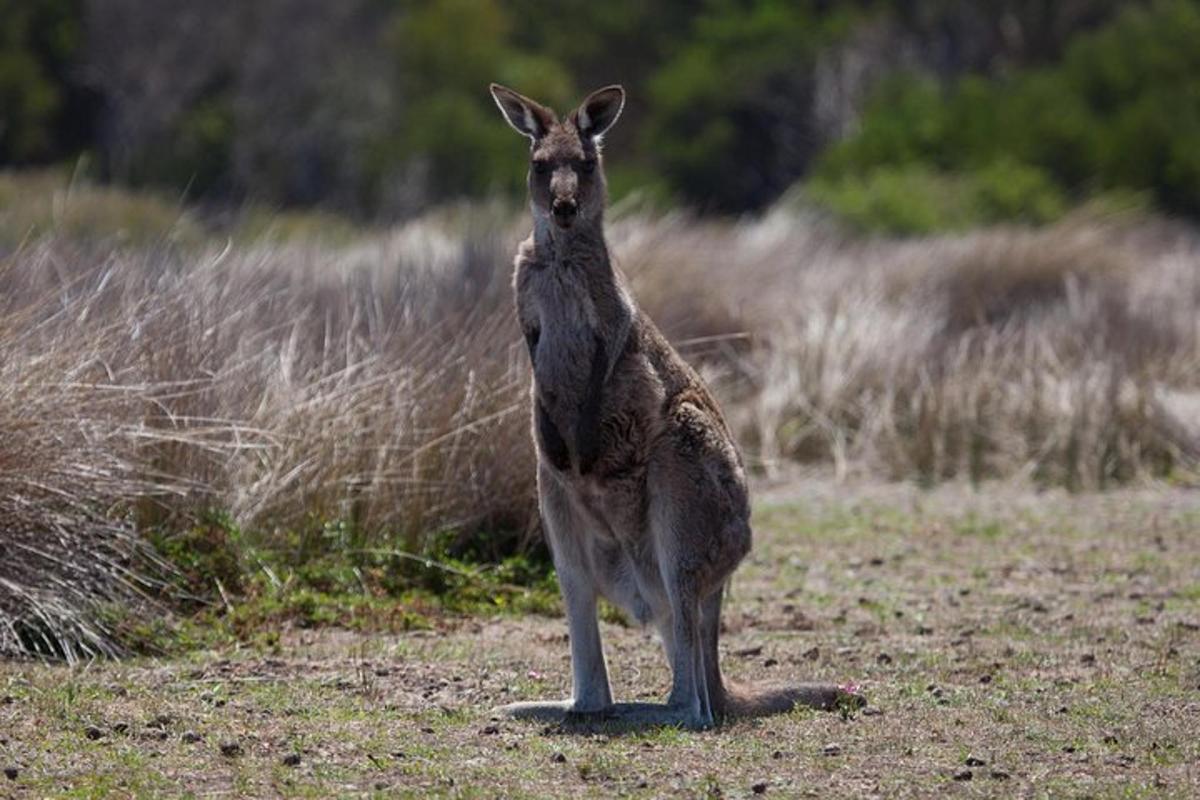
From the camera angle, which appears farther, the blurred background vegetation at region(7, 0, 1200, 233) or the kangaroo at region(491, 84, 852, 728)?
the blurred background vegetation at region(7, 0, 1200, 233)

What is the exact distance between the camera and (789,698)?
23.9 feet

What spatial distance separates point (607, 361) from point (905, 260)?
11156 mm

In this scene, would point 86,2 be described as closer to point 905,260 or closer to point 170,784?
point 905,260

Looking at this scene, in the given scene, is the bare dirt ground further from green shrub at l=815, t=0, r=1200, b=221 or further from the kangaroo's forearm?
green shrub at l=815, t=0, r=1200, b=221

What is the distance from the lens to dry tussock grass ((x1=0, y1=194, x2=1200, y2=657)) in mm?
8398

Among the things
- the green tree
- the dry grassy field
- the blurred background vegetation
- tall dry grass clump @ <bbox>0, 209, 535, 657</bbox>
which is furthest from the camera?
the green tree

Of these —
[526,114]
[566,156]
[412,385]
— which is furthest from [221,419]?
[566,156]

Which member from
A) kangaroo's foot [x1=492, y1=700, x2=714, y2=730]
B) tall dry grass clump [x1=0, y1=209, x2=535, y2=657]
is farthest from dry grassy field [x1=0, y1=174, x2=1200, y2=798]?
kangaroo's foot [x1=492, y1=700, x2=714, y2=730]

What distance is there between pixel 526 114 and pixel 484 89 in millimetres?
28493

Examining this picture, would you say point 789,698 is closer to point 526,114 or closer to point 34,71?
point 526,114

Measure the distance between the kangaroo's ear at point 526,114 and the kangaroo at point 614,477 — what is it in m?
0.08

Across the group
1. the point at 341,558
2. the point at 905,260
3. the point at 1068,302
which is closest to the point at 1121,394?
the point at 1068,302

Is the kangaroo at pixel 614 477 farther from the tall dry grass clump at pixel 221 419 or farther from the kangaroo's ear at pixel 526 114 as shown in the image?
the tall dry grass clump at pixel 221 419

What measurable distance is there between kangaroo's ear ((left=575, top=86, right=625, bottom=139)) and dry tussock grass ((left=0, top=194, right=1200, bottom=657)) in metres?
2.20
